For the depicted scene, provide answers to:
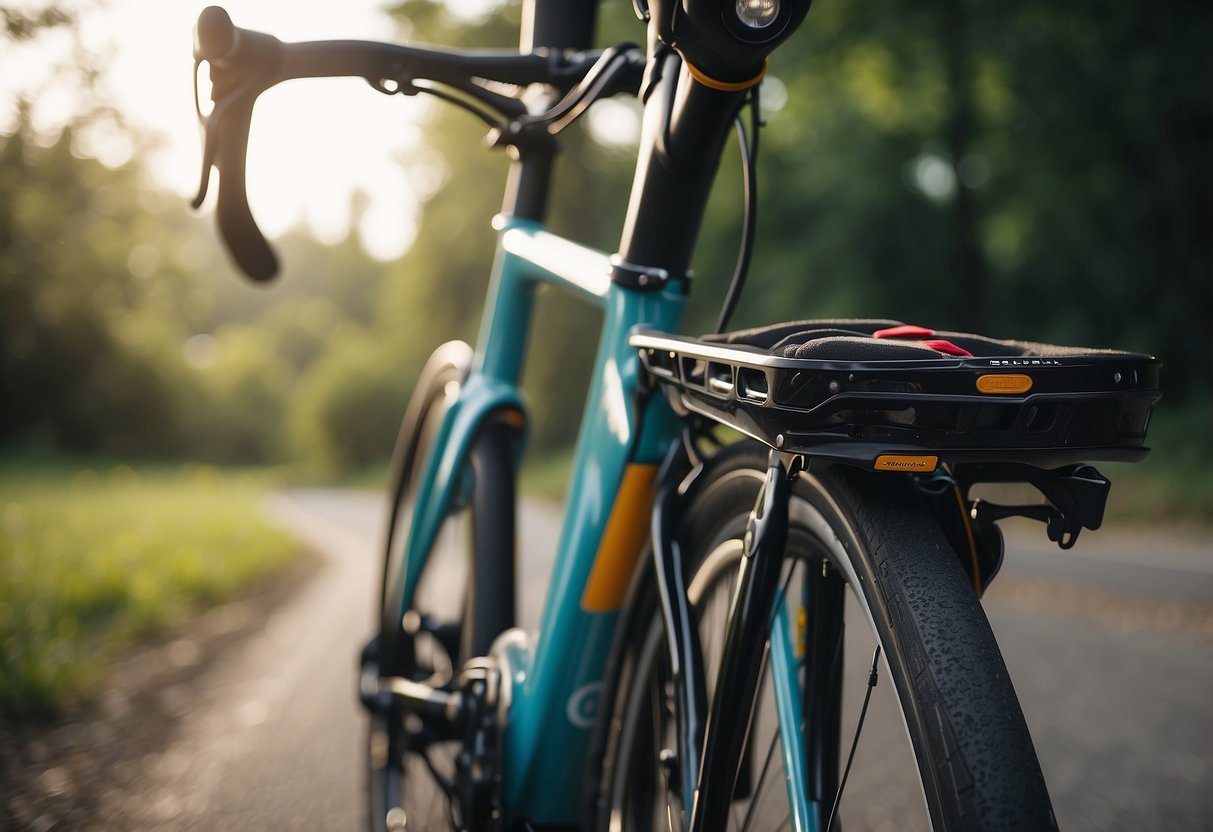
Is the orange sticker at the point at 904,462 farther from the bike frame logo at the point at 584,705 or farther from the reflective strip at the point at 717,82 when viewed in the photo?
the bike frame logo at the point at 584,705

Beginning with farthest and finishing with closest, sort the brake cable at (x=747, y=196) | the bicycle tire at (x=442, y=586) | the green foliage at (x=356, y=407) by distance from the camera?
the green foliage at (x=356, y=407)
the bicycle tire at (x=442, y=586)
the brake cable at (x=747, y=196)

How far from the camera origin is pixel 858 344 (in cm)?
85

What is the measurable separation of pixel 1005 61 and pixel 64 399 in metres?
28.4

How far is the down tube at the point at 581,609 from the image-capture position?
1.42 m

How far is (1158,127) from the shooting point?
14484 mm

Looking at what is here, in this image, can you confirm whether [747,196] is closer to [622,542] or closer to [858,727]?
[622,542]

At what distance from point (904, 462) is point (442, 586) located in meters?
1.74

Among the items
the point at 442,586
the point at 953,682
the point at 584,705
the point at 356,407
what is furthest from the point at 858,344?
the point at 356,407

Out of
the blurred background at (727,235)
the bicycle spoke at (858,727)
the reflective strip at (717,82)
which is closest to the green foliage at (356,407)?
the blurred background at (727,235)

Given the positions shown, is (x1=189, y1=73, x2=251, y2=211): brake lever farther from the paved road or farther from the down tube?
the paved road

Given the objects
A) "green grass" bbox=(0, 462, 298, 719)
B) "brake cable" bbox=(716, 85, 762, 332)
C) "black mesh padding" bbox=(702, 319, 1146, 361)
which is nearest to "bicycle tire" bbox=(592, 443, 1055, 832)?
"black mesh padding" bbox=(702, 319, 1146, 361)

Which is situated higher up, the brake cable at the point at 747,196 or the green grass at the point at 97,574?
the brake cable at the point at 747,196

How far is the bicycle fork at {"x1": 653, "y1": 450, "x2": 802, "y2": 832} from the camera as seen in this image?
3.30 feet

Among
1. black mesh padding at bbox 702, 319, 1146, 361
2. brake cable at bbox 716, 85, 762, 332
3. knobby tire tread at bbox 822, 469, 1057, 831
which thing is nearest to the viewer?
knobby tire tread at bbox 822, 469, 1057, 831
